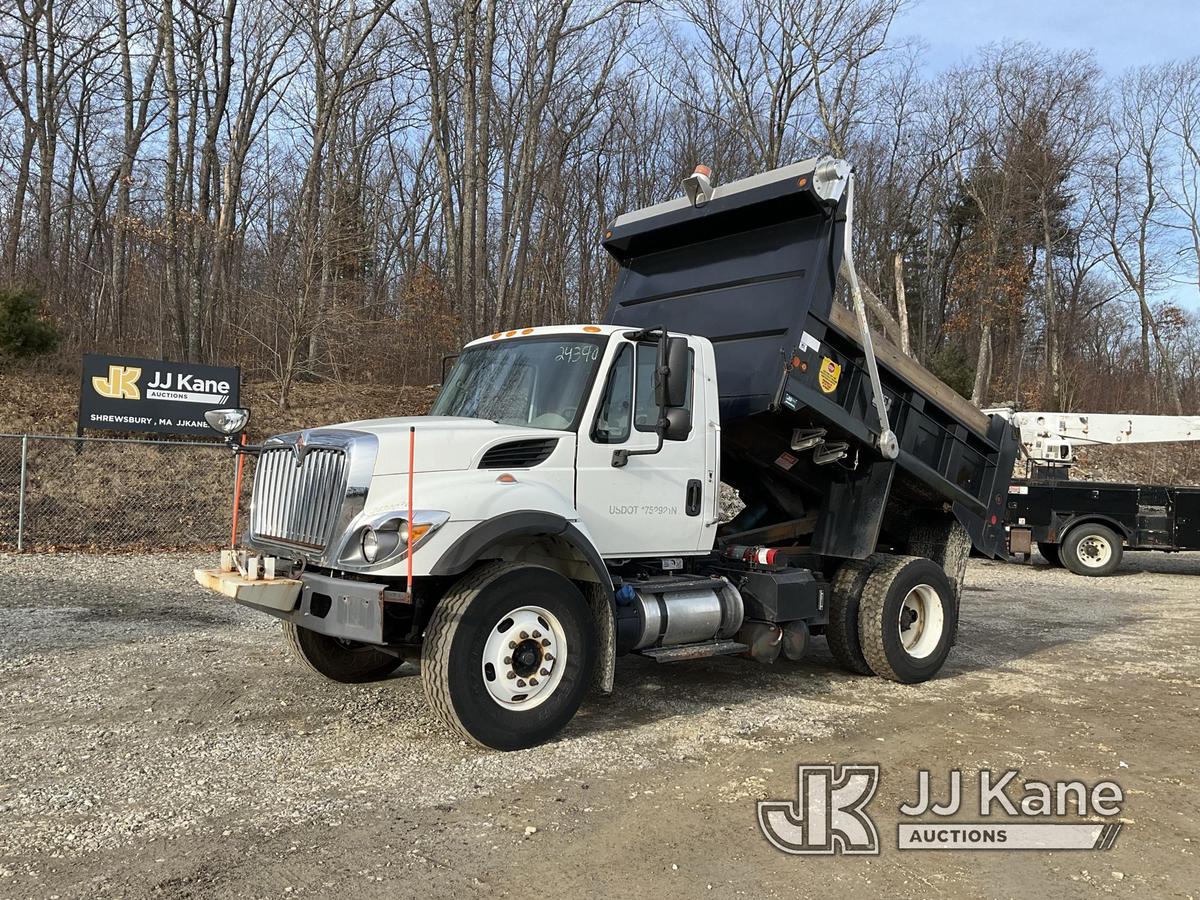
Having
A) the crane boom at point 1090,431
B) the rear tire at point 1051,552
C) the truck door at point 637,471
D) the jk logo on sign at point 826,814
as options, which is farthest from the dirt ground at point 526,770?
the crane boom at point 1090,431

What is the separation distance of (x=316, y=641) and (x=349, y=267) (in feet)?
57.8

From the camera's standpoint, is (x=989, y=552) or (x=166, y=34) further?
(x=166, y=34)

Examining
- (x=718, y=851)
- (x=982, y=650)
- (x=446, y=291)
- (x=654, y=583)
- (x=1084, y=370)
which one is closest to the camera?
(x=718, y=851)

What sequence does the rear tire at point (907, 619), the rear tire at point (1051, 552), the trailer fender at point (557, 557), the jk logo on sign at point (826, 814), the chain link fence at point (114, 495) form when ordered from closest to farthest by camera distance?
the jk logo on sign at point (826, 814) < the trailer fender at point (557, 557) < the rear tire at point (907, 619) < the chain link fence at point (114, 495) < the rear tire at point (1051, 552)

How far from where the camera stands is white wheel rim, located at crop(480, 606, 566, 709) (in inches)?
202

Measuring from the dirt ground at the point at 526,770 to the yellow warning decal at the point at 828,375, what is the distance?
87.3 inches

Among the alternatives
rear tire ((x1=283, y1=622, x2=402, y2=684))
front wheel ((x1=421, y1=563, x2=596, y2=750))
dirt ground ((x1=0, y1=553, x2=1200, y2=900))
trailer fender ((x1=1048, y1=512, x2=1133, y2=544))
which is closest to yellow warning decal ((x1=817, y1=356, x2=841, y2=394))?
dirt ground ((x1=0, y1=553, x2=1200, y2=900))

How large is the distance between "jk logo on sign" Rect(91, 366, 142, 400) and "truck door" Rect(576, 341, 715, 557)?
1195 centimetres

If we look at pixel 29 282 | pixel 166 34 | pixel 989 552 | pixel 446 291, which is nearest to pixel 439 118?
pixel 446 291

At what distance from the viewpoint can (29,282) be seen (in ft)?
67.5

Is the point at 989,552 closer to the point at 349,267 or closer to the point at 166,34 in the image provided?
the point at 349,267

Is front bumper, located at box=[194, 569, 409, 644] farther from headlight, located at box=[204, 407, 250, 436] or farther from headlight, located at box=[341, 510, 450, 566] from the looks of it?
headlight, located at box=[204, 407, 250, 436]

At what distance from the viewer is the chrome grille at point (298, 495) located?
5.14m

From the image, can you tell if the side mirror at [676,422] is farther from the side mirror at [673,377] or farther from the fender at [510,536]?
the fender at [510,536]
